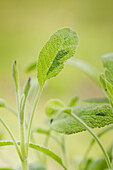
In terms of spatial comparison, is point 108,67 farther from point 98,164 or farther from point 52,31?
point 52,31

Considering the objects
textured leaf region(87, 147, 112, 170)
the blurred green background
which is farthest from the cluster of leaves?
the blurred green background

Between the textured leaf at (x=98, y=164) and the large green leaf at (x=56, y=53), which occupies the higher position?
the large green leaf at (x=56, y=53)

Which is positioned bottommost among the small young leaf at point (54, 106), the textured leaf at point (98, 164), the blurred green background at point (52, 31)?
the textured leaf at point (98, 164)

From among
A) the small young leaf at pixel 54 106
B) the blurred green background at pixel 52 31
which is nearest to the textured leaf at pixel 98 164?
the small young leaf at pixel 54 106

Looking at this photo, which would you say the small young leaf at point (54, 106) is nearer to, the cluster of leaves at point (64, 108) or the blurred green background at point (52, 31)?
the cluster of leaves at point (64, 108)

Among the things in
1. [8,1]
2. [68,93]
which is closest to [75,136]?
[68,93]

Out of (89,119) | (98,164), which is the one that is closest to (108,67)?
(89,119)

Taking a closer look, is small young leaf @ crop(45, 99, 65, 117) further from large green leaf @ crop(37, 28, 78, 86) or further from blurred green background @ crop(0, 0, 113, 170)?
blurred green background @ crop(0, 0, 113, 170)

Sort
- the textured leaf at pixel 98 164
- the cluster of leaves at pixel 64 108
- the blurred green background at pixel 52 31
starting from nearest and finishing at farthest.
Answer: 1. the cluster of leaves at pixel 64 108
2. the textured leaf at pixel 98 164
3. the blurred green background at pixel 52 31

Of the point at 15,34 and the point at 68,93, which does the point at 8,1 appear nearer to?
the point at 15,34
